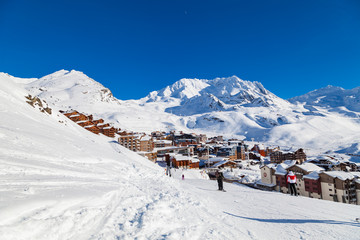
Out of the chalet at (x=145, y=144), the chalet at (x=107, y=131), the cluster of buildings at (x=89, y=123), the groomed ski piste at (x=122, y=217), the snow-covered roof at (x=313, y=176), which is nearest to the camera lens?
the groomed ski piste at (x=122, y=217)

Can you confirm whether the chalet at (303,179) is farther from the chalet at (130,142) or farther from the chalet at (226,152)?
the chalet at (130,142)

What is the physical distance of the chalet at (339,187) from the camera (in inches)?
1209

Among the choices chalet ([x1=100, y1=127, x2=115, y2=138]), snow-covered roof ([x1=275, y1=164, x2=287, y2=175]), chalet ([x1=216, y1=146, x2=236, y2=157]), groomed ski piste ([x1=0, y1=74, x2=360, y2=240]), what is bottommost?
snow-covered roof ([x1=275, y1=164, x2=287, y2=175])

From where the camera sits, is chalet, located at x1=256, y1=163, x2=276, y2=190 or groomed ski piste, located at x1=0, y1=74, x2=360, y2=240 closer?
groomed ski piste, located at x1=0, y1=74, x2=360, y2=240

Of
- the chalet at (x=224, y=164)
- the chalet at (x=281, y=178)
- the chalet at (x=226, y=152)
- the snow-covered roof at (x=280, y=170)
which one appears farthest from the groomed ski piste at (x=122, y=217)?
the chalet at (x=226, y=152)

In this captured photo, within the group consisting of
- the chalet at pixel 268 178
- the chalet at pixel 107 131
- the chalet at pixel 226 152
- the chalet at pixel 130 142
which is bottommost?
the chalet at pixel 268 178

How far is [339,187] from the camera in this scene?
31234 millimetres

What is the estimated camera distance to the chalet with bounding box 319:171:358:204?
30.7m

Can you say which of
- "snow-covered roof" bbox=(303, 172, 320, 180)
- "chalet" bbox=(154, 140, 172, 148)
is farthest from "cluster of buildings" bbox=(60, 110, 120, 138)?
"snow-covered roof" bbox=(303, 172, 320, 180)

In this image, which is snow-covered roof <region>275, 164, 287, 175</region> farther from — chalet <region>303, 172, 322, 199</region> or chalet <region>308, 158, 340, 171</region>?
chalet <region>308, 158, 340, 171</region>

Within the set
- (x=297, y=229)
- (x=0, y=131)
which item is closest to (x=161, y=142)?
(x=0, y=131)

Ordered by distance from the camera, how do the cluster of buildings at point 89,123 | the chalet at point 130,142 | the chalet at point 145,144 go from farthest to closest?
the chalet at point 145,144, the chalet at point 130,142, the cluster of buildings at point 89,123

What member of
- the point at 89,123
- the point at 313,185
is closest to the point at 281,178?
the point at 313,185

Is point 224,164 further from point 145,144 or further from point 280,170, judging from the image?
point 145,144
